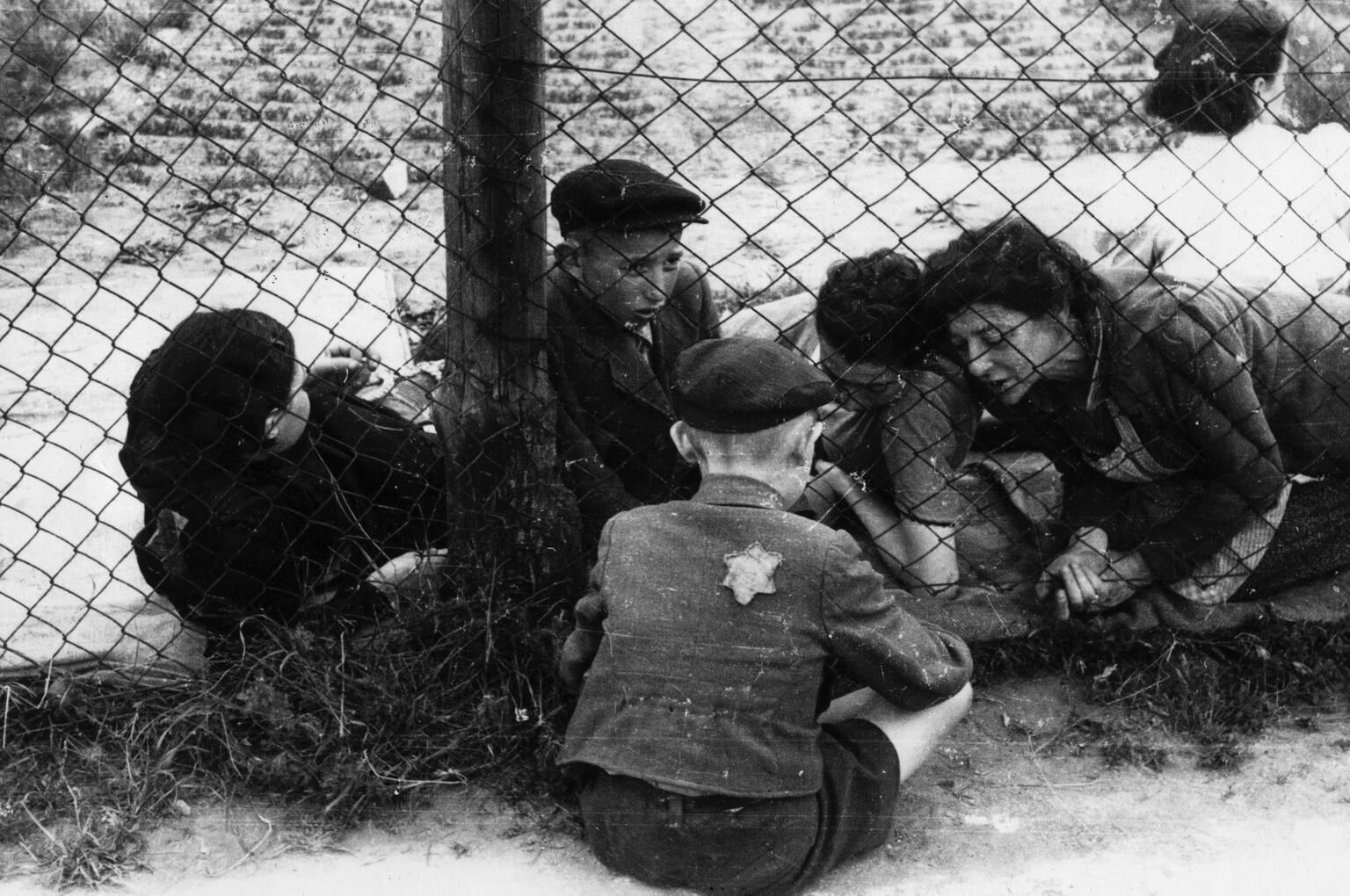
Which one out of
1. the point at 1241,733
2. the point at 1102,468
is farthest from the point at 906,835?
the point at 1102,468

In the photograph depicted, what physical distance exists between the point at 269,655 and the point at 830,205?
3771 mm

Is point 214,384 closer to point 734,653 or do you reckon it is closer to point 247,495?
point 247,495

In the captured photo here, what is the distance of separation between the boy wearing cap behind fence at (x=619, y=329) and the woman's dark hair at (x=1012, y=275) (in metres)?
0.59

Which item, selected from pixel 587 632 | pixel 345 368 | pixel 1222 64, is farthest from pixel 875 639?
pixel 1222 64

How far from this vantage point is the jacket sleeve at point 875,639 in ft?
7.90

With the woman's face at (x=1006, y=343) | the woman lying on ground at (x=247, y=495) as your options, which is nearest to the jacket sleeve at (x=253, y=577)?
the woman lying on ground at (x=247, y=495)

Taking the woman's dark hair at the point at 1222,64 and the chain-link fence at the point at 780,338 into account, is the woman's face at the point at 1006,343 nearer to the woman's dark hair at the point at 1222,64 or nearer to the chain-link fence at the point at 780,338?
the chain-link fence at the point at 780,338

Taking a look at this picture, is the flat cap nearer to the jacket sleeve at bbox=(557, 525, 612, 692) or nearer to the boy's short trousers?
the jacket sleeve at bbox=(557, 525, 612, 692)

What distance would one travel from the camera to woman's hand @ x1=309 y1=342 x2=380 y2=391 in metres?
3.56

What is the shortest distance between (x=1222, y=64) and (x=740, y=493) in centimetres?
198

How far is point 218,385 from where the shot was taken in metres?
3.01

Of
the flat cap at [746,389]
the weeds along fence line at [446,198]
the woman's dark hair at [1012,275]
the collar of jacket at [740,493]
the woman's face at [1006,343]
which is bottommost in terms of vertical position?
the weeds along fence line at [446,198]

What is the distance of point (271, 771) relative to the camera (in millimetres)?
2730

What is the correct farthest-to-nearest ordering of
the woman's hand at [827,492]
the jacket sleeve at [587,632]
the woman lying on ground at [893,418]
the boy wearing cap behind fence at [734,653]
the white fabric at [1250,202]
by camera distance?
the white fabric at [1250,202], the woman's hand at [827,492], the woman lying on ground at [893,418], the jacket sleeve at [587,632], the boy wearing cap behind fence at [734,653]
